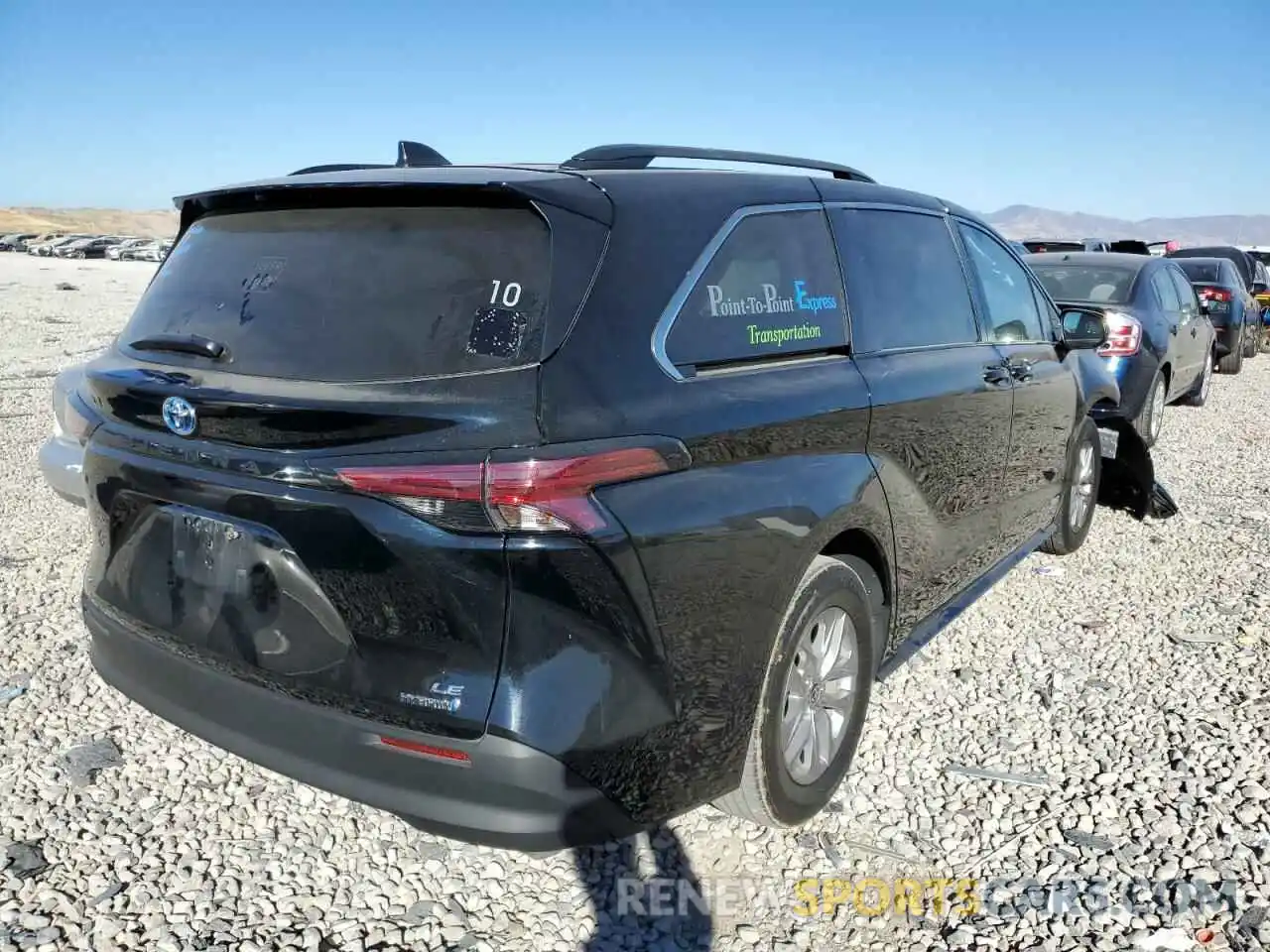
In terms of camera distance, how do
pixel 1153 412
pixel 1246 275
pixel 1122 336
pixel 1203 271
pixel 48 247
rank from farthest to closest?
pixel 48 247 → pixel 1246 275 → pixel 1203 271 → pixel 1153 412 → pixel 1122 336

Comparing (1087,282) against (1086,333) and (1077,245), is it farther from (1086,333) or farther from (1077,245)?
(1077,245)

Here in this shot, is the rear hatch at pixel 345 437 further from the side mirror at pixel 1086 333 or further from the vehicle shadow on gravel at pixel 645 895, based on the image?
the side mirror at pixel 1086 333

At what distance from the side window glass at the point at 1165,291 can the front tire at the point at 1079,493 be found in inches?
137

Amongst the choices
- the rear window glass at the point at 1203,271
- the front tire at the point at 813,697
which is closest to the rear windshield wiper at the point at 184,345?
the front tire at the point at 813,697

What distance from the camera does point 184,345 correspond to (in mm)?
2422

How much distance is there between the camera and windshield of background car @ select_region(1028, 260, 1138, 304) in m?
7.88

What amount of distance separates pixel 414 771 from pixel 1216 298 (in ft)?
45.5

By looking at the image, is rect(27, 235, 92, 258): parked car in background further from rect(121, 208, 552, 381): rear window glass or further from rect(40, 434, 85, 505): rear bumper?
rect(121, 208, 552, 381): rear window glass

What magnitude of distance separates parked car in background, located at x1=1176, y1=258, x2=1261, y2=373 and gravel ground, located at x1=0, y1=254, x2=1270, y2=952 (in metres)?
Answer: 10.2

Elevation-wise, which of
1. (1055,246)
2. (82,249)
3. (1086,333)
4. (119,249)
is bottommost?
(82,249)

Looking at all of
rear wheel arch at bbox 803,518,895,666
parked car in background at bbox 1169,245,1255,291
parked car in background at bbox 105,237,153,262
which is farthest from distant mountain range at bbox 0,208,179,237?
rear wheel arch at bbox 803,518,895,666

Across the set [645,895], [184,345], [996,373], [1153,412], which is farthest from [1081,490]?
[184,345]

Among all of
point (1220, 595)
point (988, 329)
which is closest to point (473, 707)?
point (988, 329)

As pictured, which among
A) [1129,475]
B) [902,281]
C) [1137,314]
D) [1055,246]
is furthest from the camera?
[1055,246]
